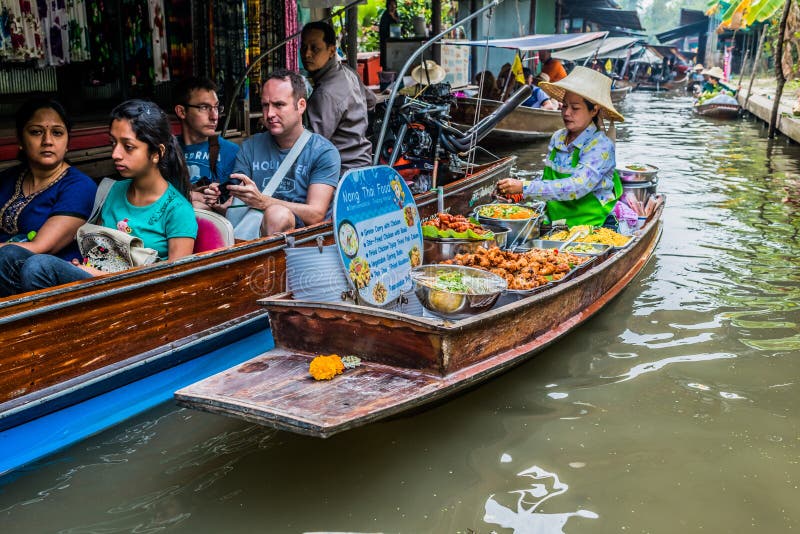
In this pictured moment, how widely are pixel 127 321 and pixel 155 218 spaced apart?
53 cm

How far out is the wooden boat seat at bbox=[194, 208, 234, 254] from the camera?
151 inches

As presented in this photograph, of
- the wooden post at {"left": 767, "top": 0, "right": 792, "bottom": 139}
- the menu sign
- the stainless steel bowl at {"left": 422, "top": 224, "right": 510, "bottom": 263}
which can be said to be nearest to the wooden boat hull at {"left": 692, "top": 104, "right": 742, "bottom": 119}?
the wooden post at {"left": 767, "top": 0, "right": 792, "bottom": 139}

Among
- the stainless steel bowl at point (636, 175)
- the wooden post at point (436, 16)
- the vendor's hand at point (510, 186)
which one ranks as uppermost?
the wooden post at point (436, 16)

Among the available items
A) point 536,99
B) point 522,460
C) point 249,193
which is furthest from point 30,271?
point 536,99

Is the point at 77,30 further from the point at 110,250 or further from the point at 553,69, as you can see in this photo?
the point at 553,69

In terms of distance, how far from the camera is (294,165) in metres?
4.25

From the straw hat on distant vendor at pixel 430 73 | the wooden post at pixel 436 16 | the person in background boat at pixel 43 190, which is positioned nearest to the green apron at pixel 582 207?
the person in background boat at pixel 43 190

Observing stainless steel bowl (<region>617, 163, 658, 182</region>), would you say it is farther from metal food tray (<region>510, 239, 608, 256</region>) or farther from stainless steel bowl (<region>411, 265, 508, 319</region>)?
stainless steel bowl (<region>411, 265, 508, 319</region>)

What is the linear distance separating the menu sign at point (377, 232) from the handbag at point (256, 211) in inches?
22.7

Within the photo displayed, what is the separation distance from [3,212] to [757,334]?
4.60 meters

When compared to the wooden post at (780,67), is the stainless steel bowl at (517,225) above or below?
below

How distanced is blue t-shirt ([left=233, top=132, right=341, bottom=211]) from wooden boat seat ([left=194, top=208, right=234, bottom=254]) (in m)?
0.55

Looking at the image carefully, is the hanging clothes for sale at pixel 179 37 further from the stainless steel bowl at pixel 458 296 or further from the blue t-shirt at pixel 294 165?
the stainless steel bowl at pixel 458 296

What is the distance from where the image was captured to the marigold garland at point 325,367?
3.08m
